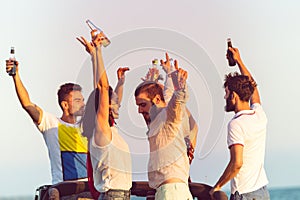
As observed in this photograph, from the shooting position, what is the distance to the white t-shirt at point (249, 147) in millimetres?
6988

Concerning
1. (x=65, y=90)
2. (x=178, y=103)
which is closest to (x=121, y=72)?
(x=65, y=90)

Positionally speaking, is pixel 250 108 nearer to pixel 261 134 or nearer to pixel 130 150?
pixel 261 134

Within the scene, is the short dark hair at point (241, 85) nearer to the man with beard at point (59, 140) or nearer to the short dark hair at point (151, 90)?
the short dark hair at point (151, 90)

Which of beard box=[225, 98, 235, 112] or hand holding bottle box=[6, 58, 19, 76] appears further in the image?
hand holding bottle box=[6, 58, 19, 76]

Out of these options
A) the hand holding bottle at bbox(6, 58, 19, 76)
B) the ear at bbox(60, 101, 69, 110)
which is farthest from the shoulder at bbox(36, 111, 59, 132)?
the hand holding bottle at bbox(6, 58, 19, 76)

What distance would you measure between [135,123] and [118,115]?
292mm

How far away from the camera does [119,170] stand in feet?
22.5

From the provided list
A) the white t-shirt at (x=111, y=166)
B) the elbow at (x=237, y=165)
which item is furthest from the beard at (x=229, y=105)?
the white t-shirt at (x=111, y=166)

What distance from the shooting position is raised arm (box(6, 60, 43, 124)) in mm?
7641

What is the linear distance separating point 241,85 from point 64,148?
180cm

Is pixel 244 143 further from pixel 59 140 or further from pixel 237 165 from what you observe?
pixel 59 140

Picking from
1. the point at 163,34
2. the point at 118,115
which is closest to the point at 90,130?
the point at 118,115

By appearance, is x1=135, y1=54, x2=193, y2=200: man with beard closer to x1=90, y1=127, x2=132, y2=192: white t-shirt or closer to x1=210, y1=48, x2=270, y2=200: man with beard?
x1=90, y1=127, x2=132, y2=192: white t-shirt

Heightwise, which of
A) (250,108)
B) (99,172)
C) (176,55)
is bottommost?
(99,172)
